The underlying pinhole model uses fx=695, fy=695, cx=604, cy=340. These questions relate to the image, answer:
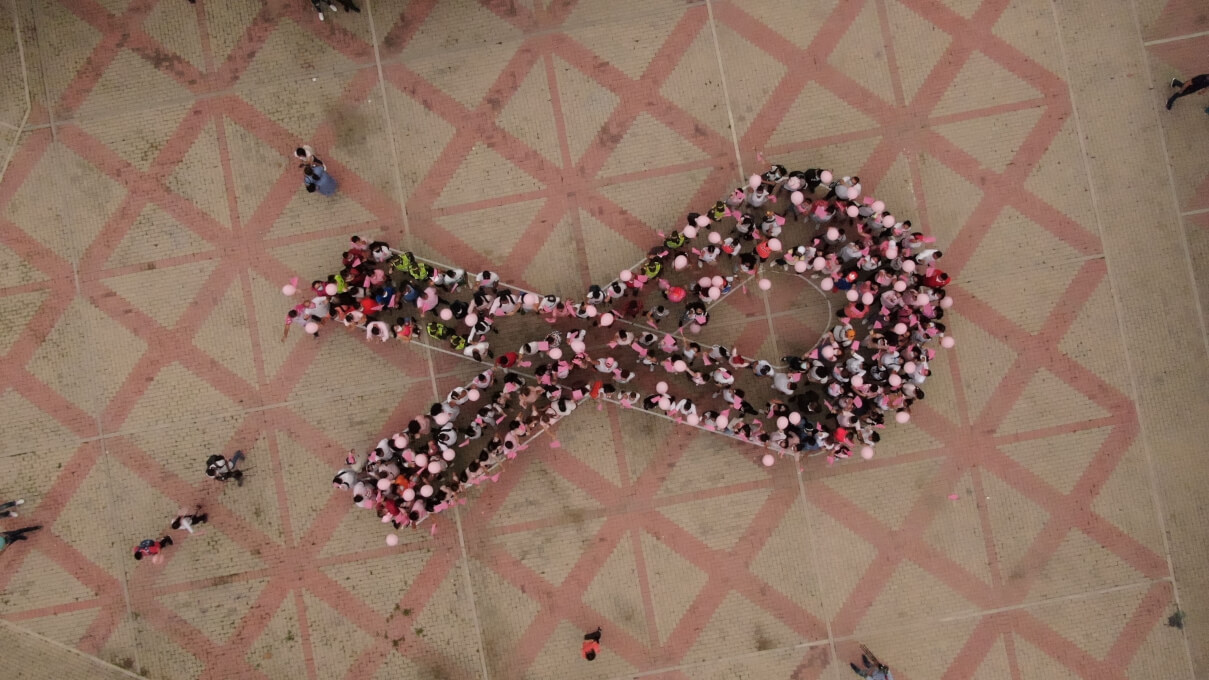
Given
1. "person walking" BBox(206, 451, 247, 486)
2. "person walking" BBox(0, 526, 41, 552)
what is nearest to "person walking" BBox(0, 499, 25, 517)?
"person walking" BBox(0, 526, 41, 552)

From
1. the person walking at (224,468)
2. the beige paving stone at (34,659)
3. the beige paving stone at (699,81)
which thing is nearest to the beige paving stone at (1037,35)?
the beige paving stone at (699,81)

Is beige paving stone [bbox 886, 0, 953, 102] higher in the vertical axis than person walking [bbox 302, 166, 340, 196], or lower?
higher

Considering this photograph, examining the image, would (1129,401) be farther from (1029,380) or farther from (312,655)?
(312,655)

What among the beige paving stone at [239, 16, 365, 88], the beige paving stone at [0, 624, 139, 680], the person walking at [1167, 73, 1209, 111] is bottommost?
the beige paving stone at [0, 624, 139, 680]

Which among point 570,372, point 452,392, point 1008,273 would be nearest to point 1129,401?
point 1008,273

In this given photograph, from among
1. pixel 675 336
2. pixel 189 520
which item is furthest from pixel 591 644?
pixel 189 520

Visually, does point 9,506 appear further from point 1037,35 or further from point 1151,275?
point 1151,275

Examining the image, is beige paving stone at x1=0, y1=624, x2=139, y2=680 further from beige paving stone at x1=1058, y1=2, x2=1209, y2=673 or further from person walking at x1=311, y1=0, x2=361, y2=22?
beige paving stone at x1=1058, y1=2, x2=1209, y2=673
